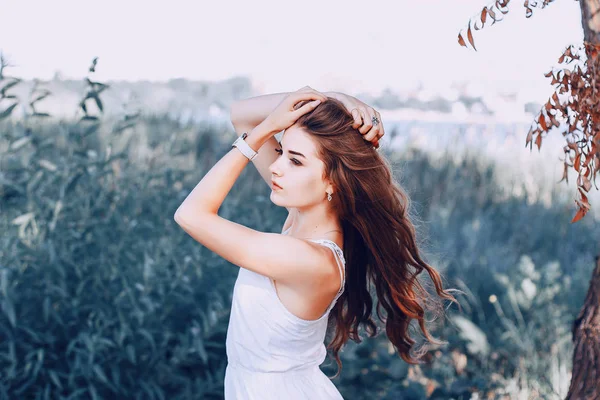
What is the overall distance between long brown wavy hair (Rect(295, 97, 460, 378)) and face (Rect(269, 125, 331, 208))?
0.09 feet

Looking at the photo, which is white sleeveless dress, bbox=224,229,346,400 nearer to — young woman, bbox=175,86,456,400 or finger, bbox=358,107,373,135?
young woman, bbox=175,86,456,400

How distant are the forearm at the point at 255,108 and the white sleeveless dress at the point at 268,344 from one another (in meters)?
0.56

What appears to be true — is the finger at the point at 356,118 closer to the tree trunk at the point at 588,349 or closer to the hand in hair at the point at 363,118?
the hand in hair at the point at 363,118

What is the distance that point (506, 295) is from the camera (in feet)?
16.9

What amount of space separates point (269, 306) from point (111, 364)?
138 cm

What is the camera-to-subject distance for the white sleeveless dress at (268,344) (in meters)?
2.46

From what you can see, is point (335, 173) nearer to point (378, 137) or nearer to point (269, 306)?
point (378, 137)

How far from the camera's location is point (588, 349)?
296cm

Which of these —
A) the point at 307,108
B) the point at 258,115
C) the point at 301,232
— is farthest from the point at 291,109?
the point at 301,232

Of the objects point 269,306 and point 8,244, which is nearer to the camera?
point 269,306

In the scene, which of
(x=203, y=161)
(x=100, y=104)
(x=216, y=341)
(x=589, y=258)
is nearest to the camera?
(x=100, y=104)

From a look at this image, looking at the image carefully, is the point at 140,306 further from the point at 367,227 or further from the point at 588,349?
the point at 588,349

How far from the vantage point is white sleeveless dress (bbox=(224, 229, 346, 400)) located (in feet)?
8.09

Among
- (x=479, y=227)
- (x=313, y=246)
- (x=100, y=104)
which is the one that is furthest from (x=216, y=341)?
(x=479, y=227)
